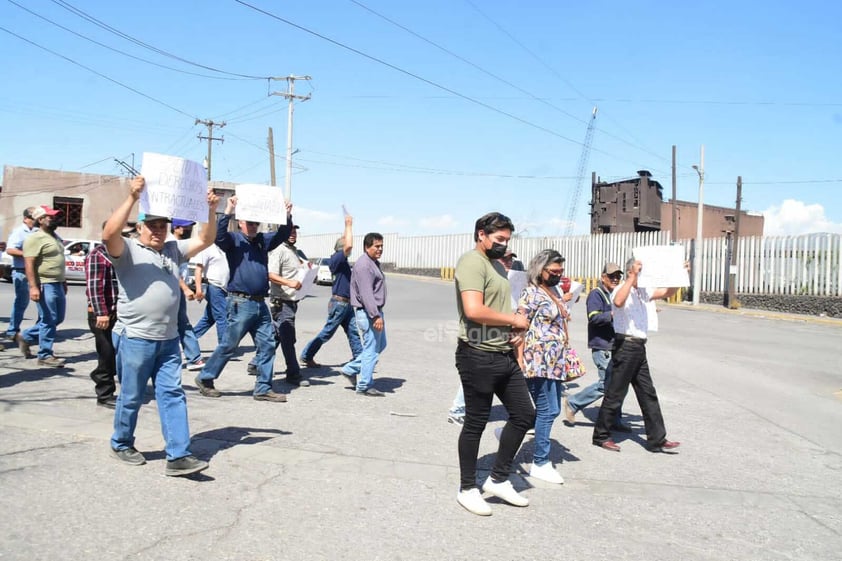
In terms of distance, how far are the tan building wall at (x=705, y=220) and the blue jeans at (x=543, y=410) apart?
1802 inches

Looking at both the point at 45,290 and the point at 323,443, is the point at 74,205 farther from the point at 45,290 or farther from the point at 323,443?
the point at 323,443

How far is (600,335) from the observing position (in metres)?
6.98

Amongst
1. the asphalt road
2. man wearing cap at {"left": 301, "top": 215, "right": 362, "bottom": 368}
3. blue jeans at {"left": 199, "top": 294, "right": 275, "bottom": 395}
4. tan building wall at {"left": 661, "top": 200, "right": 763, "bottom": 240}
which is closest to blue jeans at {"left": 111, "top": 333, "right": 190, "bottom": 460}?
the asphalt road

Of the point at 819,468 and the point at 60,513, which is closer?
the point at 60,513

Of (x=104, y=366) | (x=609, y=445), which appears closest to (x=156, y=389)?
(x=104, y=366)

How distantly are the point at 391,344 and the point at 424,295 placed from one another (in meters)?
14.4

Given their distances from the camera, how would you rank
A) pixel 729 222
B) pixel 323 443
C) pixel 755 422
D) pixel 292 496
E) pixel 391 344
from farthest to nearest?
pixel 729 222 → pixel 391 344 → pixel 755 422 → pixel 323 443 → pixel 292 496

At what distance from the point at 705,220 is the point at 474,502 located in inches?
2082

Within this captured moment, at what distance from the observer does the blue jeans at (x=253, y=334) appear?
268 inches

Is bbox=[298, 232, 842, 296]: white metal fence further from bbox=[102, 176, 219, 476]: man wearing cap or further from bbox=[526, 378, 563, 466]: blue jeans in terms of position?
bbox=[102, 176, 219, 476]: man wearing cap

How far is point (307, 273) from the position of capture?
8.22 meters

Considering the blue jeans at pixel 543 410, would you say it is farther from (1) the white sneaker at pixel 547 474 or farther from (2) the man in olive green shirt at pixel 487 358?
(2) the man in olive green shirt at pixel 487 358

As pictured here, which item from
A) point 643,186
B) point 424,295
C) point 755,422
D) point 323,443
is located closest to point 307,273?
point 323,443

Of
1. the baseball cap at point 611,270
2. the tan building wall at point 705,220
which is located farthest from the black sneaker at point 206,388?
the tan building wall at point 705,220
